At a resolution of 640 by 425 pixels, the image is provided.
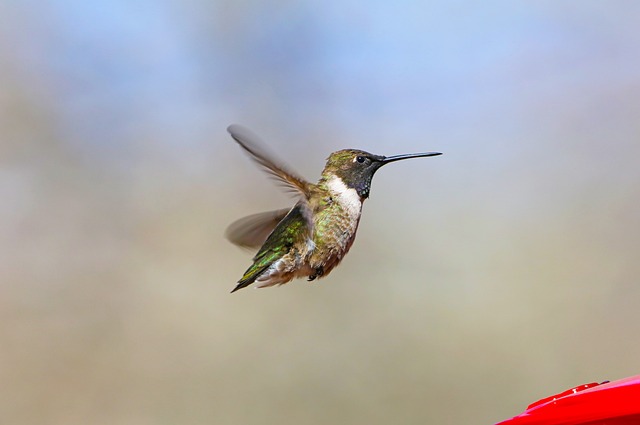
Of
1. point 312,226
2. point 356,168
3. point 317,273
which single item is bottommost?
point 317,273

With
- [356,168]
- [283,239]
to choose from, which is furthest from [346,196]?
[283,239]

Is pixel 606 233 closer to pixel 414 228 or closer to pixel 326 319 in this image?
pixel 414 228

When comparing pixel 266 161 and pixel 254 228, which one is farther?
pixel 254 228

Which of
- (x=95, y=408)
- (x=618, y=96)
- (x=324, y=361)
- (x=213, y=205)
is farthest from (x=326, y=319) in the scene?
(x=618, y=96)

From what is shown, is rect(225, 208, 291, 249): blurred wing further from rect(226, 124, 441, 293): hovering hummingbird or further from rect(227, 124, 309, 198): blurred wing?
rect(227, 124, 309, 198): blurred wing

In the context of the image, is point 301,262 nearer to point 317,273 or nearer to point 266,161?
point 317,273

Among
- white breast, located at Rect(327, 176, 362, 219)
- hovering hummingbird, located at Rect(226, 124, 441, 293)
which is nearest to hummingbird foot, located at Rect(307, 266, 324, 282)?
hovering hummingbird, located at Rect(226, 124, 441, 293)
